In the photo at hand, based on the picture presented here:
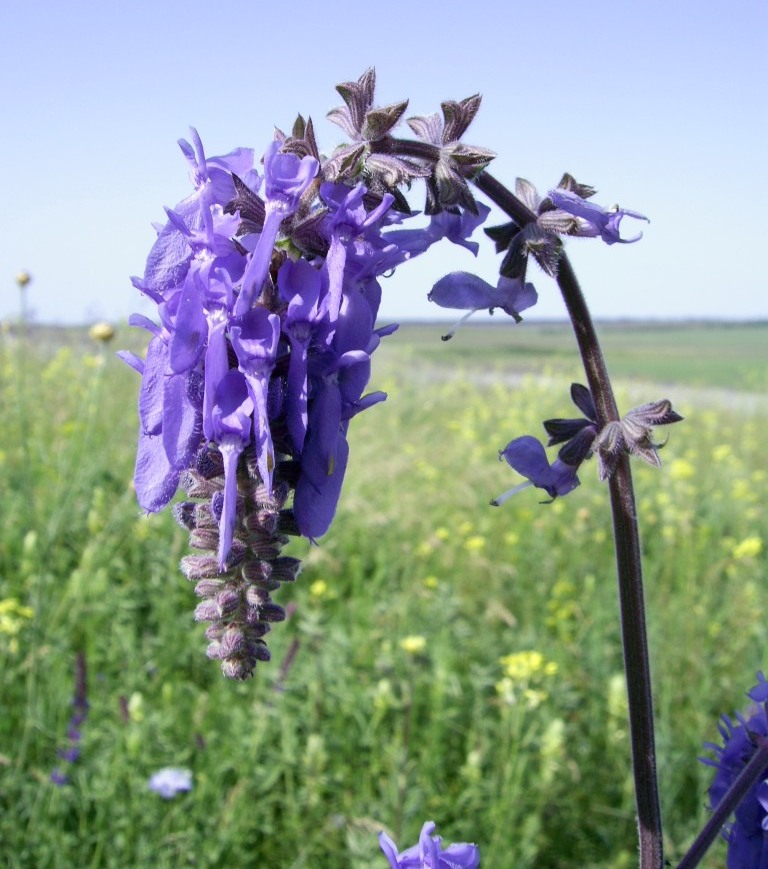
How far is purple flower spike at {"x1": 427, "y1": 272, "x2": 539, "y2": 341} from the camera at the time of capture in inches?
60.7

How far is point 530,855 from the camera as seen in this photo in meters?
3.17

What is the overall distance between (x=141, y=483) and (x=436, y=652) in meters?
3.21

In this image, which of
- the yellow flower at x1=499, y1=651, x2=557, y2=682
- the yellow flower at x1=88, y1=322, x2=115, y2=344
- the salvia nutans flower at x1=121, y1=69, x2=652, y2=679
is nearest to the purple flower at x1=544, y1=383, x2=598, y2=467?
the salvia nutans flower at x1=121, y1=69, x2=652, y2=679

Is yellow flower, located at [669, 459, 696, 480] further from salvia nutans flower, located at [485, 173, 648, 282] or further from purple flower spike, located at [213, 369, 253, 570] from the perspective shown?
purple flower spike, located at [213, 369, 253, 570]

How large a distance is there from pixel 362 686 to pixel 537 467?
9.07 feet

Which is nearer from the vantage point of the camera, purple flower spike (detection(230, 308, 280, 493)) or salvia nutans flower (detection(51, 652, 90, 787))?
purple flower spike (detection(230, 308, 280, 493))

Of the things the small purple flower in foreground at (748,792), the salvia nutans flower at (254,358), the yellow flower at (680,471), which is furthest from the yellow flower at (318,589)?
the salvia nutans flower at (254,358)

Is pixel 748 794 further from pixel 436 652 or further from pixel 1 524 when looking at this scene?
pixel 1 524

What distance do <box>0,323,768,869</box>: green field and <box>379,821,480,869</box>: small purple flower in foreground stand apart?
1.39m

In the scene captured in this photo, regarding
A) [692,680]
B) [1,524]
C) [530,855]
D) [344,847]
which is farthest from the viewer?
[1,524]

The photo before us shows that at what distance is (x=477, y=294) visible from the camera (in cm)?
154

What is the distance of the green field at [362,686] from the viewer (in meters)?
3.24

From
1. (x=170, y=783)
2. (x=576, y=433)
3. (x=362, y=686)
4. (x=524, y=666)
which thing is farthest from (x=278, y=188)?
(x=362, y=686)

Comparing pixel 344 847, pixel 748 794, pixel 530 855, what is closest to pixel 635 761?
pixel 748 794
